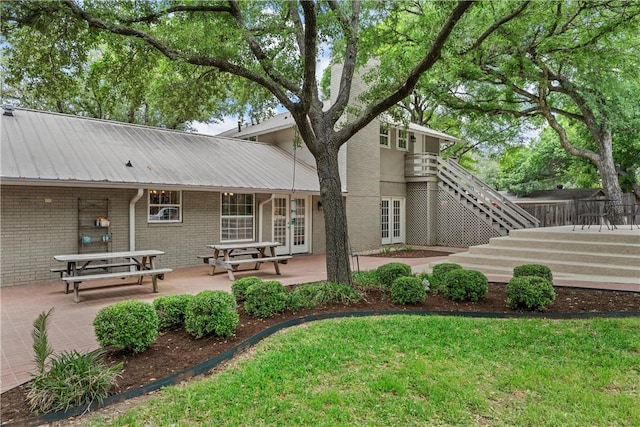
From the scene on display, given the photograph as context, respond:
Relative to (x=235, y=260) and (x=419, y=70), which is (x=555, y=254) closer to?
(x=419, y=70)

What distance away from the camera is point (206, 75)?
30.2 ft

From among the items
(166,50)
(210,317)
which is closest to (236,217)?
(166,50)

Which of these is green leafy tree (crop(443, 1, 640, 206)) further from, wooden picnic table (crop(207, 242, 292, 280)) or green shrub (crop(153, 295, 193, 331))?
green shrub (crop(153, 295, 193, 331))

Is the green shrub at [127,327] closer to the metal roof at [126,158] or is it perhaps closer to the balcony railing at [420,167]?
the metal roof at [126,158]

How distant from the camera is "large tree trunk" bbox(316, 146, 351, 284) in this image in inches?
268

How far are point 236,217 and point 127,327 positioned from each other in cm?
874

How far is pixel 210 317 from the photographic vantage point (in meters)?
4.47

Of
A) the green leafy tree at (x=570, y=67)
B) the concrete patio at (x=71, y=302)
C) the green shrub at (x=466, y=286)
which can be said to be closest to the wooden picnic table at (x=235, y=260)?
the concrete patio at (x=71, y=302)

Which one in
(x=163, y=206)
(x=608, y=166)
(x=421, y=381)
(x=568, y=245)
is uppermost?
(x=608, y=166)

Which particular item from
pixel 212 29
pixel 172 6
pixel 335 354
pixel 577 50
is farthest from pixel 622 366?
pixel 577 50

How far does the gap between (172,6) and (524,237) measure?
10396 mm

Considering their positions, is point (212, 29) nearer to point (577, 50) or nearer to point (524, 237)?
point (524, 237)

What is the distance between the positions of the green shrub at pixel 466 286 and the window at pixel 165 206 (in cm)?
809

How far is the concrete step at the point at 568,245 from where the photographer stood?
8.93 m
